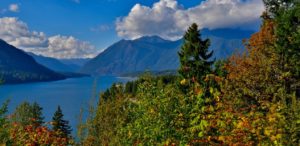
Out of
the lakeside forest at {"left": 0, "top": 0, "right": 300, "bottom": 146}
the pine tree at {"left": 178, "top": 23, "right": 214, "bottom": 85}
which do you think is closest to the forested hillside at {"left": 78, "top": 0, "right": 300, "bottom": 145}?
the lakeside forest at {"left": 0, "top": 0, "right": 300, "bottom": 146}

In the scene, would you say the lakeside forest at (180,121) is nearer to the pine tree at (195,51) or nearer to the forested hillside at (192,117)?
the forested hillside at (192,117)

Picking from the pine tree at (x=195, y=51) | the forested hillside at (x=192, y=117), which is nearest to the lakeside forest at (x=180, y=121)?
the forested hillside at (x=192, y=117)

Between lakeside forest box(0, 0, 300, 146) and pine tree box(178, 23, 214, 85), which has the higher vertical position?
pine tree box(178, 23, 214, 85)

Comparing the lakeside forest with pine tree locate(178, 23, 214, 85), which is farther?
pine tree locate(178, 23, 214, 85)

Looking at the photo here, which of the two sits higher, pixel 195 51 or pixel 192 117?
pixel 195 51

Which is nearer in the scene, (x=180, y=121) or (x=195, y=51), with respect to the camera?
(x=180, y=121)

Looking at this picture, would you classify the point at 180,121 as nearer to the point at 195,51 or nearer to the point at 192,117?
the point at 192,117

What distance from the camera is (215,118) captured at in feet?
24.8

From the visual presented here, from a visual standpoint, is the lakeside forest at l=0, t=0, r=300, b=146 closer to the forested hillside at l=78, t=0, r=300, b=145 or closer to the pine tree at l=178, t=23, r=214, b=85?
the forested hillside at l=78, t=0, r=300, b=145

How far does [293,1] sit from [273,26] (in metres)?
2.69

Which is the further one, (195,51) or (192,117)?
(195,51)

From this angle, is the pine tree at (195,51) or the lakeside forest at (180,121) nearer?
the lakeside forest at (180,121)

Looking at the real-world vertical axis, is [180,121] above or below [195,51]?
below

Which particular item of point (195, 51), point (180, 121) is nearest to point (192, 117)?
point (180, 121)
